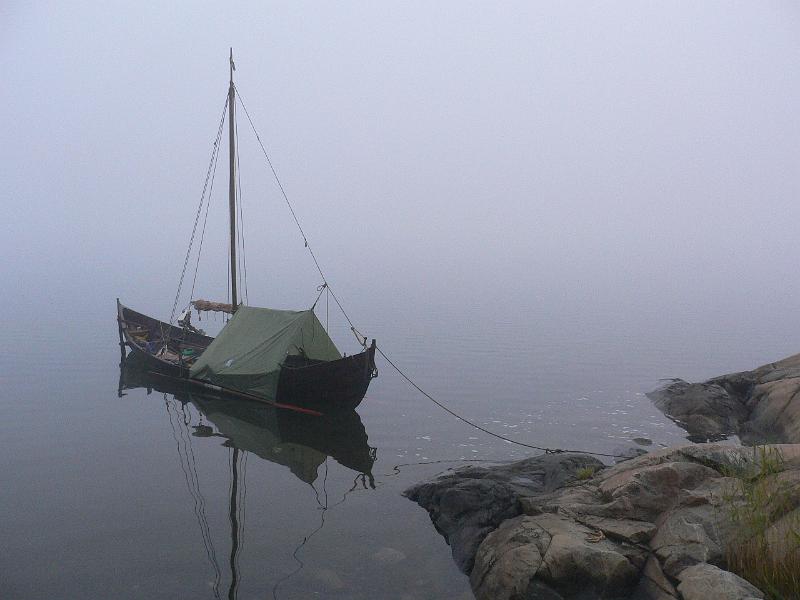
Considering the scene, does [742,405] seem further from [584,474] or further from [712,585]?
[712,585]

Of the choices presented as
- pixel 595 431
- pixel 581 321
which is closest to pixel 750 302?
pixel 581 321

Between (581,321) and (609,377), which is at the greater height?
(581,321)

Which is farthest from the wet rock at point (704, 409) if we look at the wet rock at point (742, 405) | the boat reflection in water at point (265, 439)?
the boat reflection in water at point (265, 439)

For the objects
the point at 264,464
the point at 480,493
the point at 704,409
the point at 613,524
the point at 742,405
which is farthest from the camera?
the point at 742,405

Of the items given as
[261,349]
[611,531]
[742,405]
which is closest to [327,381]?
[261,349]

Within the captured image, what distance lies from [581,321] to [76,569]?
1796 inches

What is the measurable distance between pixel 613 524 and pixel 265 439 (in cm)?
1164

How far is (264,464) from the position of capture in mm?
15406

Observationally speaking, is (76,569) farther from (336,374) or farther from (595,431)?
(595,431)

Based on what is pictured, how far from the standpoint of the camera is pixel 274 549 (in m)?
10.5

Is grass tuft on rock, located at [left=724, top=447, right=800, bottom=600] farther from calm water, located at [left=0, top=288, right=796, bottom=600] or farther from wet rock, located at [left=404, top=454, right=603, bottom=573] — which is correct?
calm water, located at [left=0, top=288, right=796, bottom=600]

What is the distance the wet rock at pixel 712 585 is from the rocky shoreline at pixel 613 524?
0.04ft

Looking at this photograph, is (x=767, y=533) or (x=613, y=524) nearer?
(x=767, y=533)

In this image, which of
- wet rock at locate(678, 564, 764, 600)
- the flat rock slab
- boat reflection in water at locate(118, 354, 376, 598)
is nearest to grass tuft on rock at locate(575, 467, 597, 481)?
the flat rock slab
